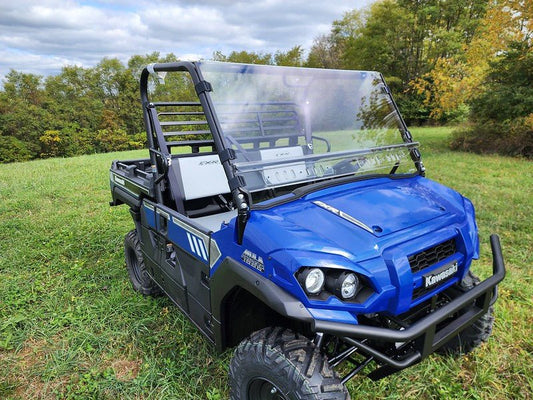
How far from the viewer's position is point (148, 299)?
3201 mm

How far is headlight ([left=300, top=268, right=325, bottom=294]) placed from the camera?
1.45m

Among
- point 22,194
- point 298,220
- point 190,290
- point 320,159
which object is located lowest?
point 22,194

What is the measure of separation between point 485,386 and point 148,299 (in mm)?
2639

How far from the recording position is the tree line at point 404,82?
30.3 feet

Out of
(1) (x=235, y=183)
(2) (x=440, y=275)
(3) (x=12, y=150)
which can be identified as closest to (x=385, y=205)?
(2) (x=440, y=275)

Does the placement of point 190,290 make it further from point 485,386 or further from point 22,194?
point 22,194

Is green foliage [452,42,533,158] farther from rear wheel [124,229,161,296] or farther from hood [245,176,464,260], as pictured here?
rear wheel [124,229,161,296]

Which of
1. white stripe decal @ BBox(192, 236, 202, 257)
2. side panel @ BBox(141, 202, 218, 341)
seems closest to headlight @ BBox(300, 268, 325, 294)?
side panel @ BBox(141, 202, 218, 341)

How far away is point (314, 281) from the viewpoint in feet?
Result: 4.86

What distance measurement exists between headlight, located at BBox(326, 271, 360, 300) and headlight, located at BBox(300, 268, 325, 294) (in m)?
0.04

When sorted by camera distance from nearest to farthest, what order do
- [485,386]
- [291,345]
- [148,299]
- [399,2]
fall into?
[291,345] → [485,386] → [148,299] → [399,2]

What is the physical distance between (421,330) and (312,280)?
479 mm

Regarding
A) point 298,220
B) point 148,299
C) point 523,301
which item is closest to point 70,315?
point 148,299

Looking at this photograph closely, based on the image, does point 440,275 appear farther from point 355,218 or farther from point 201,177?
point 201,177
